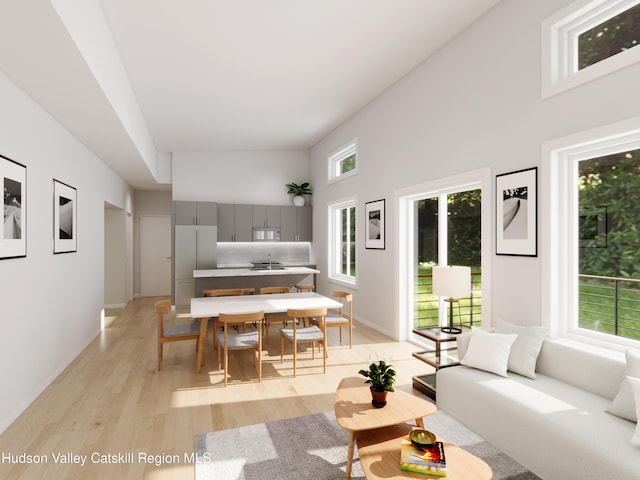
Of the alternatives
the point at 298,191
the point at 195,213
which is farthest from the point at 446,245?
the point at 195,213

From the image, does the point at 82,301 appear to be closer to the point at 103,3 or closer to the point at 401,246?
the point at 103,3

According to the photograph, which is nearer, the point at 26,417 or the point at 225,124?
the point at 26,417

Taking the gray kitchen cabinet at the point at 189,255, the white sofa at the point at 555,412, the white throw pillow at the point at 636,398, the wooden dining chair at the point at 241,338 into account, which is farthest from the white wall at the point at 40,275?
the white throw pillow at the point at 636,398

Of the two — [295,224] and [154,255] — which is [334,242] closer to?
[295,224]

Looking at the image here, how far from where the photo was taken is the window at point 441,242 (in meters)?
3.85

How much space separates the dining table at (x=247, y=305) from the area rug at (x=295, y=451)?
4.40 ft

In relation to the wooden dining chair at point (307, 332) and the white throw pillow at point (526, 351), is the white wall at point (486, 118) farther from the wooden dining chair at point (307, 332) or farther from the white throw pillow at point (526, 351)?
the wooden dining chair at point (307, 332)

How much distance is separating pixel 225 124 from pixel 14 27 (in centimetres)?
443

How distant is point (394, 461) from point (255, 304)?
9.32 ft

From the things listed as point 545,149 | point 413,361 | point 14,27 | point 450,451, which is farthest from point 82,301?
point 545,149

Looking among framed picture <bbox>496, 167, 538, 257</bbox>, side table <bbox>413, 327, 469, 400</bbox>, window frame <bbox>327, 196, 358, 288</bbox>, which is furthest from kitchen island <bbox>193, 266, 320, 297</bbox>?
framed picture <bbox>496, 167, 538, 257</bbox>

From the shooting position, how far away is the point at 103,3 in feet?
10.00

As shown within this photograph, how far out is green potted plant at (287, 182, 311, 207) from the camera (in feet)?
28.9

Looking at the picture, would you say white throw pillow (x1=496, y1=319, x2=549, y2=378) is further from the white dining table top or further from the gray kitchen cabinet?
the gray kitchen cabinet
